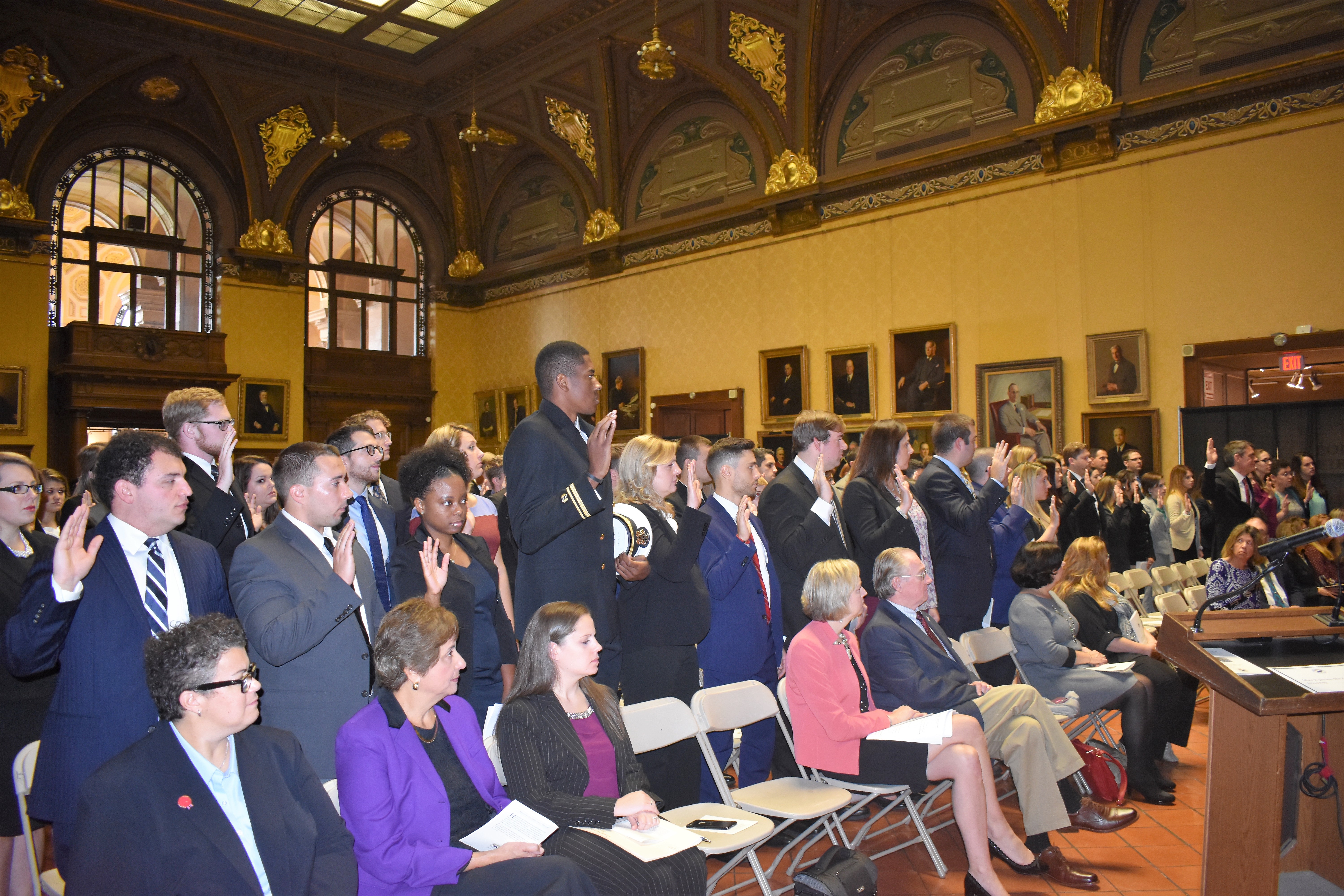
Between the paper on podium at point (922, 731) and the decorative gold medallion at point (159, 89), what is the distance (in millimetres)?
15146

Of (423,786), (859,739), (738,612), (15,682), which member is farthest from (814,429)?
(15,682)

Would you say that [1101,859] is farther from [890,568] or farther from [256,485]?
[256,485]

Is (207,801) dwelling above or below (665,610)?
below

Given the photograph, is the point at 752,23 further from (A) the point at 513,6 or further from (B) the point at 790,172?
(A) the point at 513,6

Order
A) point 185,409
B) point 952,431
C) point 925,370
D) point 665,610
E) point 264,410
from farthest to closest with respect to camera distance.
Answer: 1. point 264,410
2. point 925,370
3. point 952,431
4. point 665,610
5. point 185,409

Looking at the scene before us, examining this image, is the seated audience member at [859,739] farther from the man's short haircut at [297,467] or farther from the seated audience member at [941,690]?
the man's short haircut at [297,467]

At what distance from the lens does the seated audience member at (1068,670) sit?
479cm

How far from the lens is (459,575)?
3541 millimetres

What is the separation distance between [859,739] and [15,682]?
10.1 feet

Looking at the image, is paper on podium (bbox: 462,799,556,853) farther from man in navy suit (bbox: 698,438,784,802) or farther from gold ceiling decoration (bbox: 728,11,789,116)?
gold ceiling decoration (bbox: 728,11,789,116)

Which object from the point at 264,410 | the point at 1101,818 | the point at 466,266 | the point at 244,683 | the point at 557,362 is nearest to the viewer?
the point at 244,683

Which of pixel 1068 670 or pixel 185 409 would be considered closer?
pixel 185 409

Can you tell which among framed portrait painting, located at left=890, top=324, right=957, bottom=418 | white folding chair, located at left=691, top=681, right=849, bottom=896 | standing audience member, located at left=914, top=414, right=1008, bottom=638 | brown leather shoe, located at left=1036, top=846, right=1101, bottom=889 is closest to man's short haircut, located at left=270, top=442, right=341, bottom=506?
white folding chair, located at left=691, top=681, right=849, bottom=896

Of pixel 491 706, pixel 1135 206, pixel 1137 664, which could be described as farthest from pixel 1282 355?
pixel 491 706
